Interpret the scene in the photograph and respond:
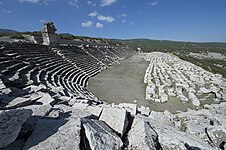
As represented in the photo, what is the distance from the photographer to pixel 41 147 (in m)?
2.20

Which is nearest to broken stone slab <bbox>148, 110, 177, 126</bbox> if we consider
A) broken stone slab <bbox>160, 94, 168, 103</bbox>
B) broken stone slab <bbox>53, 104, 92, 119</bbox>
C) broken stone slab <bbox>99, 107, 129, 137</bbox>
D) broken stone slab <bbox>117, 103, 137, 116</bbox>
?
broken stone slab <bbox>117, 103, 137, 116</bbox>

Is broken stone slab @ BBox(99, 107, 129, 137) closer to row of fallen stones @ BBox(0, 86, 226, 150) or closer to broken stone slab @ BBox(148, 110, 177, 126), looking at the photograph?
row of fallen stones @ BBox(0, 86, 226, 150)

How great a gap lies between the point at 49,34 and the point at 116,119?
20343 mm

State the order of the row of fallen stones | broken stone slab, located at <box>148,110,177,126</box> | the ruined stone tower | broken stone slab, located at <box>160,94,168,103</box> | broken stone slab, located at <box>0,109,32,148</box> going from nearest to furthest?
broken stone slab, located at <box>0,109,32,148</box> < the row of fallen stones < broken stone slab, located at <box>148,110,177,126</box> < broken stone slab, located at <box>160,94,168,103</box> < the ruined stone tower

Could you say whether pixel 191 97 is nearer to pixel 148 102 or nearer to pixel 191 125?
pixel 148 102

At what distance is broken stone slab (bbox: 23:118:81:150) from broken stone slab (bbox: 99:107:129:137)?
0.82 metres

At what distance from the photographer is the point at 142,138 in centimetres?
274

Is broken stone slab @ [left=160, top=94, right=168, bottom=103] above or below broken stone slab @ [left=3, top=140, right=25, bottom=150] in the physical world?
below

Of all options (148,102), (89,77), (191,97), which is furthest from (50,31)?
(191,97)

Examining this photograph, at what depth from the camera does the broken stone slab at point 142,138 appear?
2650 millimetres

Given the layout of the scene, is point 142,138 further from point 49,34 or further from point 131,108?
point 49,34

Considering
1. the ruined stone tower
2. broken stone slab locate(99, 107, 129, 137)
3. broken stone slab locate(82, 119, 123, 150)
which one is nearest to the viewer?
broken stone slab locate(82, 119, 123, 150)

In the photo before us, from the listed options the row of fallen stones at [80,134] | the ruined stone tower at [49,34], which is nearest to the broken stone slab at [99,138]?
the row of fallen stones at [80,134]

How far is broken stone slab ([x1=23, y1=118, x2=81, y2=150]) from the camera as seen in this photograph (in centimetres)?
223
